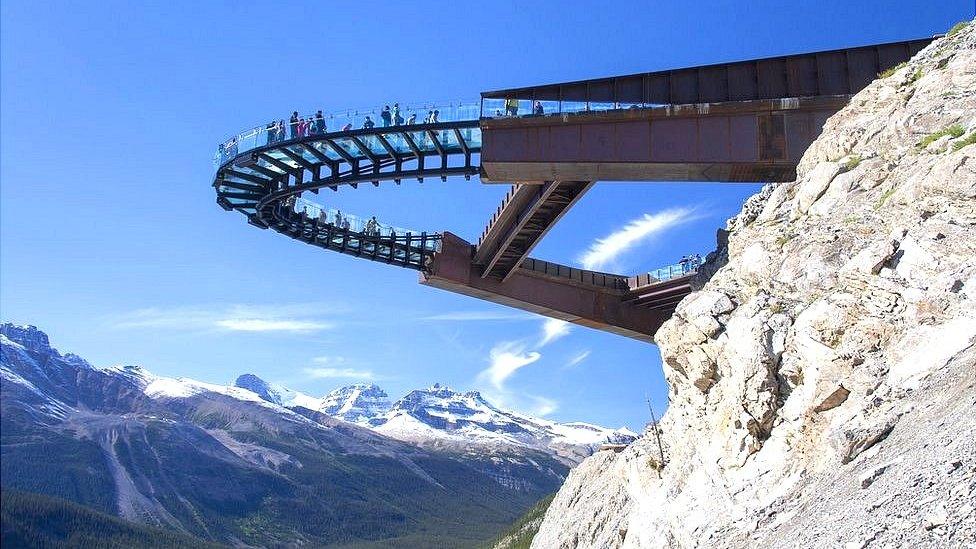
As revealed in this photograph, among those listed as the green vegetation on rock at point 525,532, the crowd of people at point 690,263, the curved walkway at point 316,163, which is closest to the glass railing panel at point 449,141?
the curved walkway at point 316,163

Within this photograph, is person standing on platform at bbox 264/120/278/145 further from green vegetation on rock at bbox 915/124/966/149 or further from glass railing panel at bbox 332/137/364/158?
green vegetation on rock at bbox 915/124/966/149

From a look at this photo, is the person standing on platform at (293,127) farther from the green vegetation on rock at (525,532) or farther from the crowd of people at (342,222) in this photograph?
the green vegetation on rock at (525,532)

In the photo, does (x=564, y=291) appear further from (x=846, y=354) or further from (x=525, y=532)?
(x=525, y=532)

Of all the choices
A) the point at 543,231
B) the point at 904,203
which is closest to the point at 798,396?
the point at 904,203

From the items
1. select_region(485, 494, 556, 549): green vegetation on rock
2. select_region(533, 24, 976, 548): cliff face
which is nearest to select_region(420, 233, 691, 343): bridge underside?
select_region(533, 24, 976, 548): cliff face

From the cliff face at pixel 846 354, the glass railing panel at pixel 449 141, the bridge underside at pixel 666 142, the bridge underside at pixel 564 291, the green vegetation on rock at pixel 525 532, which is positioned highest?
the glass railing panel at pixel 449 141

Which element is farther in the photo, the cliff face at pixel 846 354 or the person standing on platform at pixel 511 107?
the person standing on platform at pixel 511 107

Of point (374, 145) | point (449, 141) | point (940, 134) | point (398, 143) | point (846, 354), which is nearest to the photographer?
point (846, 354)

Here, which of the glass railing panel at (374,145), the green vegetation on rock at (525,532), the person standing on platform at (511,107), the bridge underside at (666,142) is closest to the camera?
the bridge underside at (666,142)

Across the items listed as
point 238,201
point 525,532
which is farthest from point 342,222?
point 525,532
